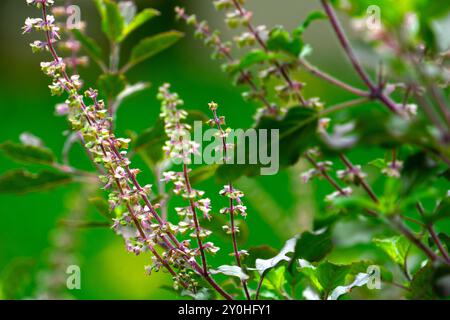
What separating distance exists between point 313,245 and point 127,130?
46 centimetres

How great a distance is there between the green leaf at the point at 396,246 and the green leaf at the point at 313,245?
5.8 inches

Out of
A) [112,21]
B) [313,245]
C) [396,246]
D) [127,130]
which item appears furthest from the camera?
[112,21]

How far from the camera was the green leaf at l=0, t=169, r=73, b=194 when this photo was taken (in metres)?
1.22

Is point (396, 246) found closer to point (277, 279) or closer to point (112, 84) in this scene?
point (277, 279)

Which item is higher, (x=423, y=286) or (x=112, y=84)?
(x=112, y=84)

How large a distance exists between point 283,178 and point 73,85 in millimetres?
2476

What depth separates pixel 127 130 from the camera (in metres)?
1.15

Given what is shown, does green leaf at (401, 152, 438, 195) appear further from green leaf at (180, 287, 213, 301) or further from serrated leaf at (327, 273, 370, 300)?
green leaf at (180, 287, 213, 301)

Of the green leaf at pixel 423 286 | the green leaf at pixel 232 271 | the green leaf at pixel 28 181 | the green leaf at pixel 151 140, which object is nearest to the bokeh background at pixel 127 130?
the green leaf at pixel 28 181

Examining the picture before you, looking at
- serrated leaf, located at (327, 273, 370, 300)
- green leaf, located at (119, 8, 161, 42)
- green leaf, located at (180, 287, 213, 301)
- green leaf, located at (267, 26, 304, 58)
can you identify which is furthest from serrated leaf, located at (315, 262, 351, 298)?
green leaf, located at (119, 8, 161, 42)

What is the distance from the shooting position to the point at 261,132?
2.45 feet

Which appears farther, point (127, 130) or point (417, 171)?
point (127, 130)

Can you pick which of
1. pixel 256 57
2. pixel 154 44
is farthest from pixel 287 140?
pixel 154 44
